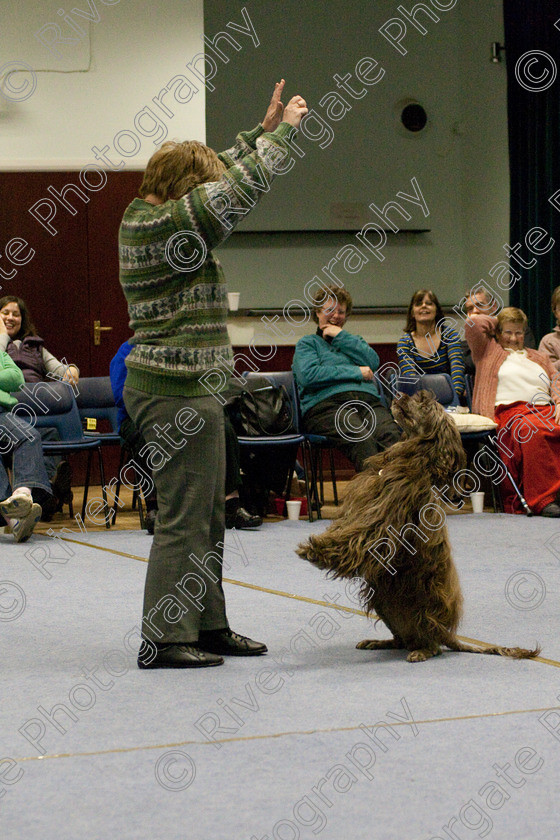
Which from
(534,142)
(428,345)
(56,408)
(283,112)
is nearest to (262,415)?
(56,408)

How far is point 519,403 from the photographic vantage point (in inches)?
231

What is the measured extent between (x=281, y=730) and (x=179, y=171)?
1.44 metres

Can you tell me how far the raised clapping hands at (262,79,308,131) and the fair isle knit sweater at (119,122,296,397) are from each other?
3cm

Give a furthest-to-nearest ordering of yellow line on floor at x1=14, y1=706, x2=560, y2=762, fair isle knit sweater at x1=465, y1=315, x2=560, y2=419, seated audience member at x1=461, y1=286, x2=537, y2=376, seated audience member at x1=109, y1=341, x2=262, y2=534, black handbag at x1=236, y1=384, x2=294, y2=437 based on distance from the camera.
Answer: seated audience member at x1=461, y1=286, x2=537, y2=376 → fair isle knit sweater at x1=465, y1=315, x2=560, y2=419 → black handbag at x1=236, y1=384, x2=294, y2=437 → seated audience member at x1=109, y1=341, x2=262, y2=534 → yellow line on floor at x1=14, y1=706, x2=560, y2=762

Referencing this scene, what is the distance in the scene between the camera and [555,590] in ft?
11.8

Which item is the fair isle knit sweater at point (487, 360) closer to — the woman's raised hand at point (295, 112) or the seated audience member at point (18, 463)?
the seated audience member at point (18, 463)

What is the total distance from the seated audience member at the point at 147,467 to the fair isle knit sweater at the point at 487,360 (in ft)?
5.47

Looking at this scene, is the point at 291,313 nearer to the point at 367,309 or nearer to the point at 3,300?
the point at 367,309
